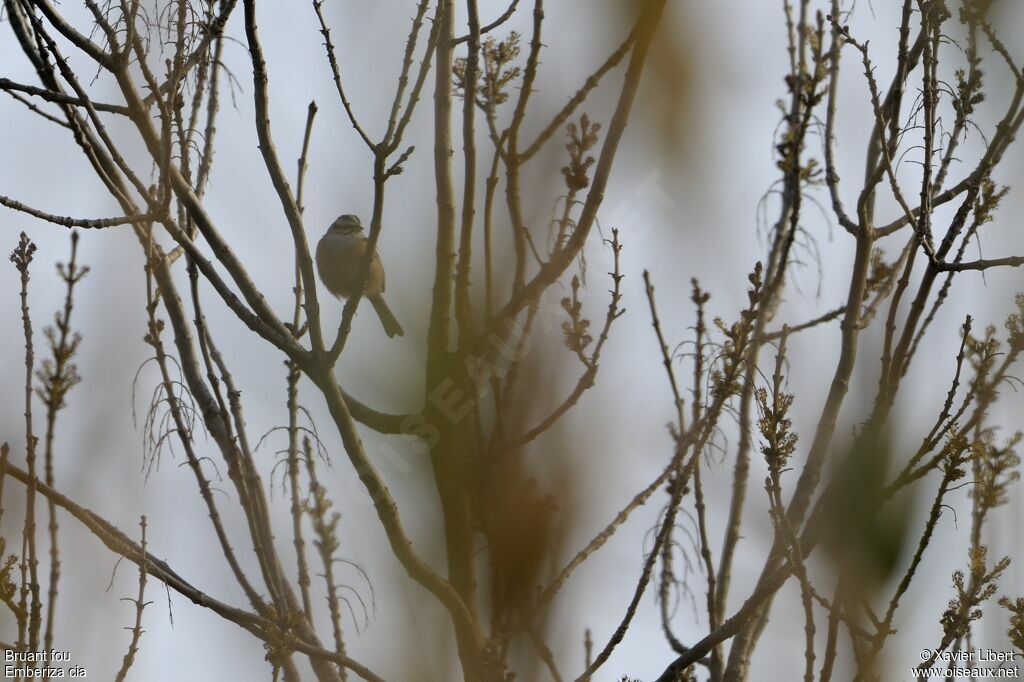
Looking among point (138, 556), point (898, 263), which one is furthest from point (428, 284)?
point (898, 263)

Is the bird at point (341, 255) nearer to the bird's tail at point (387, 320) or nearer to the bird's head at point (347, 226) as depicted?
the bird's head at point (347, 226)

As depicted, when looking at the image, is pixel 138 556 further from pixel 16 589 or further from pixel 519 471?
pixel 519 471

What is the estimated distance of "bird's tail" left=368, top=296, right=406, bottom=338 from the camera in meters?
3.28

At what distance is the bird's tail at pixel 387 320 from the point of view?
3277 mm

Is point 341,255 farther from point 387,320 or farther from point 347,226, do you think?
point 387,320

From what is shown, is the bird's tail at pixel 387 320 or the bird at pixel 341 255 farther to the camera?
the bird at pixel 341 255

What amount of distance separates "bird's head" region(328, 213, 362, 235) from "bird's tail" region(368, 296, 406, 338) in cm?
333

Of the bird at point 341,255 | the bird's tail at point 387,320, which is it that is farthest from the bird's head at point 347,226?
the bird's tail at point 387,320

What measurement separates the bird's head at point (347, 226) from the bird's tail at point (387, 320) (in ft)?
10.9

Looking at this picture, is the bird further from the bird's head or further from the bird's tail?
the bird's tail

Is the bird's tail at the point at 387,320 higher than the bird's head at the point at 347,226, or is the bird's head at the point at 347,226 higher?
the bird's head at the point at 347,226

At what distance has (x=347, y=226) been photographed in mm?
8375

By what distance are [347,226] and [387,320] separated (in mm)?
4414

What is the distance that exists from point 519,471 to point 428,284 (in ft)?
4.33
